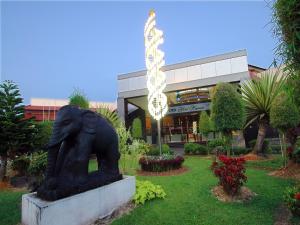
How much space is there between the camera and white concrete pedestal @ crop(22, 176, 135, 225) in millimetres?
3922

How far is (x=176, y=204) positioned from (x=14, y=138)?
624 centimetres

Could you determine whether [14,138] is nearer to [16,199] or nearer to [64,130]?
[16,199]

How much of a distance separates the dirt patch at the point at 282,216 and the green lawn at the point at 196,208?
0.10 metres

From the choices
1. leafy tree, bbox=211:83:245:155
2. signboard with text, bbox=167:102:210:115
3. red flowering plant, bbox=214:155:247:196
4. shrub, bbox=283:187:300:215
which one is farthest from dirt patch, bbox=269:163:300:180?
signboard with text, bbox=167:102:210:115

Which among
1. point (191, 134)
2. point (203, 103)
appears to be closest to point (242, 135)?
point (203, 103)

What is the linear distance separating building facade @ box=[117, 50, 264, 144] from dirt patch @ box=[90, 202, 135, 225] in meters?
16.8

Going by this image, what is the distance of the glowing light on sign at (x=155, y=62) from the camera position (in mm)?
12344

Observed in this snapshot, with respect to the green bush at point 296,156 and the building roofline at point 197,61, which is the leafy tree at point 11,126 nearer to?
the green bush at point 296,156

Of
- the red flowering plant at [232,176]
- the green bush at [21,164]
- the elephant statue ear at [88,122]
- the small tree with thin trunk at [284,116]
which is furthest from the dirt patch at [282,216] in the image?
the green bush at [21,164]

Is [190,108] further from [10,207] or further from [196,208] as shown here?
[10,207]

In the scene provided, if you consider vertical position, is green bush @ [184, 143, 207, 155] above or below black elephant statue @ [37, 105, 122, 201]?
below

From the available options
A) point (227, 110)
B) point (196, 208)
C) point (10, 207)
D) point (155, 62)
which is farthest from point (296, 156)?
point (10, 207)

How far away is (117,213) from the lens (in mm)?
5188

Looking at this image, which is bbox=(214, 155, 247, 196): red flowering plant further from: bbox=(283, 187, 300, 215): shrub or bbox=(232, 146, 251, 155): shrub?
bbox=(232, 146, 251, 155): shrub
